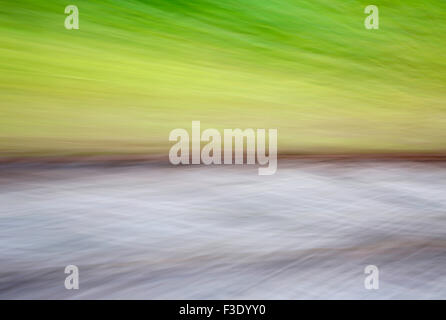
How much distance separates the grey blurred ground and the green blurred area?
0.05m

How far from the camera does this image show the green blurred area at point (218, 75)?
0.58 metres

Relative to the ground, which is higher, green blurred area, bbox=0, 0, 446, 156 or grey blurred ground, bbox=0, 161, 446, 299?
green blurred area, bbox=0, 0, 446, 156

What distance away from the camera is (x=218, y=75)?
0.66 metres

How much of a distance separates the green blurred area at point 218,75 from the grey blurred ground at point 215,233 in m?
0.05

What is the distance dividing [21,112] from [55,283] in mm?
207

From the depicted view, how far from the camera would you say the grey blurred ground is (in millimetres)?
494

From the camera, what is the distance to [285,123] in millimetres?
646

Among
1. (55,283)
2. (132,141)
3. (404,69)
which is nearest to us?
(55,283)

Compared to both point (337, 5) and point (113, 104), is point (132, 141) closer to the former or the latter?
point (113, 104)

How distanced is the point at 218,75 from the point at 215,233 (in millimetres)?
230

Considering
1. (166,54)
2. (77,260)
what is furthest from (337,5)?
(77,260)

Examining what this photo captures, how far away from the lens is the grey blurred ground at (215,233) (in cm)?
49

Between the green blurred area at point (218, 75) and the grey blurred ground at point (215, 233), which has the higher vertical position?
the green blurred area at point (218, 75)
